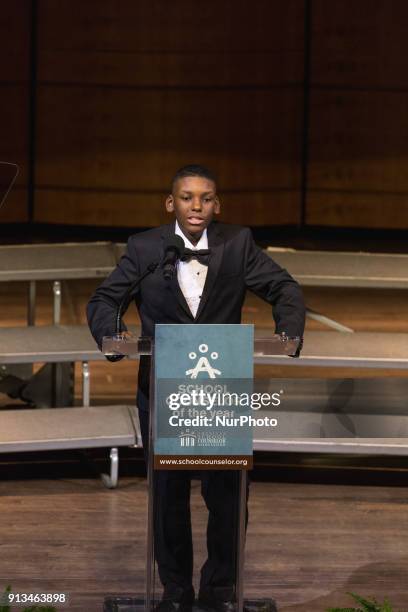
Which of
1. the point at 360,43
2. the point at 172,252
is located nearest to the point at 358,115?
the point at 360,43

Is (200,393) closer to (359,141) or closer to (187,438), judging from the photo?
(187,438)

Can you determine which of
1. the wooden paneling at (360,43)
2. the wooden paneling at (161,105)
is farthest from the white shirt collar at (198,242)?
the wooden paneling at (360,43)

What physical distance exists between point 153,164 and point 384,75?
2.24m

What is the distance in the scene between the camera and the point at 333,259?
20.7 ft

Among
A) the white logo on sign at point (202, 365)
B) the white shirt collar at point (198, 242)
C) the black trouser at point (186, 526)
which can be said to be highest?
the white shirt collar at point (198, 242)

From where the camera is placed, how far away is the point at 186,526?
11.1ft

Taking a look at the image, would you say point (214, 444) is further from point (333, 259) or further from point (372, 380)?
point (333, 259)

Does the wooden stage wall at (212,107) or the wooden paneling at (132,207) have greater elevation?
the wooden stage wall at (212,107)

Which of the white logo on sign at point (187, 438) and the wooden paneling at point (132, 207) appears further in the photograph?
the wooden paneling at point (132, 207)

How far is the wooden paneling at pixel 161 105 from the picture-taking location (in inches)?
415

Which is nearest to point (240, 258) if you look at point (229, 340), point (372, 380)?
point (229, 340)

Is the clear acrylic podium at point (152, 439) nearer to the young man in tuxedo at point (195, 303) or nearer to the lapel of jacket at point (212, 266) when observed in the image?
the young man in tuxedo at point (195, 303)

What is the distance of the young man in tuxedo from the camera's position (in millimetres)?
3215

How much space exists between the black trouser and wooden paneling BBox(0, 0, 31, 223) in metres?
7.46
